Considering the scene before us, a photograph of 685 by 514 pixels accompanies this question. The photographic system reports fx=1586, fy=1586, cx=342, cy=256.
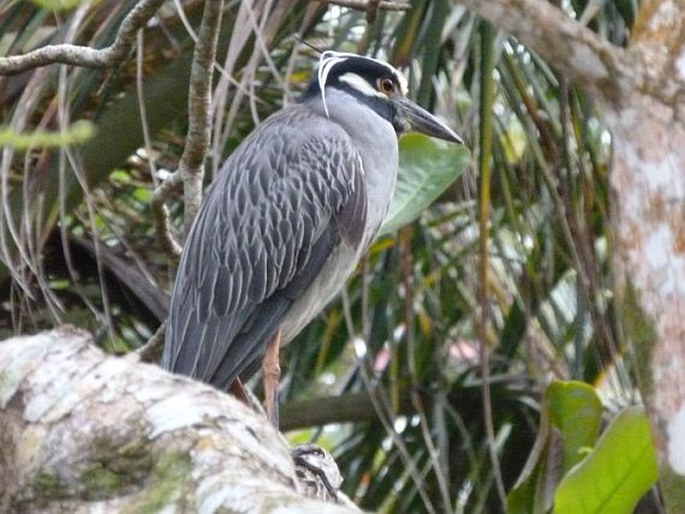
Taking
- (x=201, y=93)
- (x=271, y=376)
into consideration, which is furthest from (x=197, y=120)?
(x=271, y=376)

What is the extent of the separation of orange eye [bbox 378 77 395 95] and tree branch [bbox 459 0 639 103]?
189cm

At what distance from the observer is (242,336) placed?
130 inches

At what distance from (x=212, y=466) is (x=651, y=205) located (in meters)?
0.59

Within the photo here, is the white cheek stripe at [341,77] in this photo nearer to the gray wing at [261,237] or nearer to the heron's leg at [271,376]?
the gray wing at [261,237]

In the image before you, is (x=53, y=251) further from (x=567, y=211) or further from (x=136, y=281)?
(x=567, y=211)

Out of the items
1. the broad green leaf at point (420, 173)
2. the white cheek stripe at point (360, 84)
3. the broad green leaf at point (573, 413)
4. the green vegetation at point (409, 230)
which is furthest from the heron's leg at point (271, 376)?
the broad green leaf at point (573, 413)

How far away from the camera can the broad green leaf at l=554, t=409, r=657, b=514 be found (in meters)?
2.14

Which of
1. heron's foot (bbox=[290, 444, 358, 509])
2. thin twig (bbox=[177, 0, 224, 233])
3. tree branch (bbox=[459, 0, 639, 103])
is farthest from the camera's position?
thin twig (bbox=[177, 0, 224, 233])

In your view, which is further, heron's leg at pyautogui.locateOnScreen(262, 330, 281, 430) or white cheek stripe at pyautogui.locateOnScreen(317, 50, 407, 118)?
white cheek stripe at pyautogui.locateOnScreen(317, 50, 407, 118)

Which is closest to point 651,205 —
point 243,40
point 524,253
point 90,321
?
point 243,40

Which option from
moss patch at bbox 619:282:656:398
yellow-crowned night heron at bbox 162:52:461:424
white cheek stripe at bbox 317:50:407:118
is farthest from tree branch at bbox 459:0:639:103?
white cheek stripe at bbox 317:50:407:118

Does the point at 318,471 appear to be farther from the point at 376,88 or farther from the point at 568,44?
the point at 376,88

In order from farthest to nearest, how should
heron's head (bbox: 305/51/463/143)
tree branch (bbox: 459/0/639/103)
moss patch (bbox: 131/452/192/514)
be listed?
heron's head (bbox: 305/51/463/143), tree branch (bbox: 459/0/639/103), moss patch (bbox: 131/452/192/514)

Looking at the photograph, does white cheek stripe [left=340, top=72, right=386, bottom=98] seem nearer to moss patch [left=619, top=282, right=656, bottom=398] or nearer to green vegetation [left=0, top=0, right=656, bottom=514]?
green vegetation [left=0, top=0, right=656, bottom=514]
